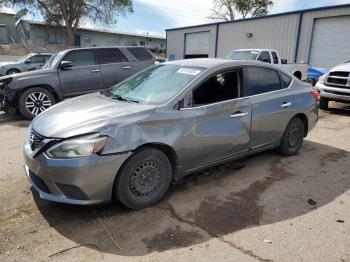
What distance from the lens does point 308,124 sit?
571cm

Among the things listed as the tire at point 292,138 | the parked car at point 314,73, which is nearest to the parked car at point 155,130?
the tire at point 292,138

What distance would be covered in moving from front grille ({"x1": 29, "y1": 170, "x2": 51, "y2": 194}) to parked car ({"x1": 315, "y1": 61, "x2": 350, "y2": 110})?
28.6 ft

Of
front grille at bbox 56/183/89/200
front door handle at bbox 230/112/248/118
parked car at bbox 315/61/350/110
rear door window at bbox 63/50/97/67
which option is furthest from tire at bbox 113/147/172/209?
parked car at bbox 315/61/350/110

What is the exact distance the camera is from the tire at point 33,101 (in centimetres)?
814

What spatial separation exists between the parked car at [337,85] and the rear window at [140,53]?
5309 millimetres

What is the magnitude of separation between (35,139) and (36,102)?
17.5 feet

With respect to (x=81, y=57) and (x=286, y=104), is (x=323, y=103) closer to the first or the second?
(x=286, y=104)

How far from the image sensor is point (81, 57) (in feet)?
29.1

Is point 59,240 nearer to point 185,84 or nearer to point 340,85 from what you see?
point 185,84

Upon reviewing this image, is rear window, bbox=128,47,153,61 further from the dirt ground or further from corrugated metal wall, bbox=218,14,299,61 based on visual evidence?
corrugated metal wall, bbox=218,14,299,61

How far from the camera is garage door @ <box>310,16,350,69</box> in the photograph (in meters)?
18.6

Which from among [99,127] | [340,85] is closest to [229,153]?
[99,127]

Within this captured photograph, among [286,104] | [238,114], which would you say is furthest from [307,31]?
[238,114]

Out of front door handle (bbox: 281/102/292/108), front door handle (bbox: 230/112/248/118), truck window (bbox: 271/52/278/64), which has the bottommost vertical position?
front door handle (bbox: 230/112/248/118)
